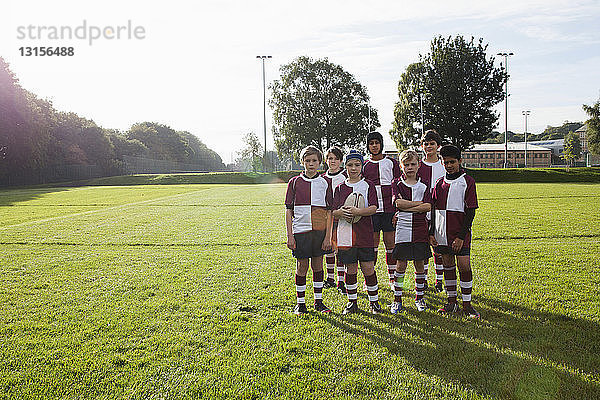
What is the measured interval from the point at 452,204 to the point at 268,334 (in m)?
2.27

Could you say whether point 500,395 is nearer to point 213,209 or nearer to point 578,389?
point 578,389

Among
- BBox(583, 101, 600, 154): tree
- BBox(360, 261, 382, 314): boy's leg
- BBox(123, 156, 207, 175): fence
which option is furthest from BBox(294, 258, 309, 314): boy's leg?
BBox(583, 101, 600, 154): tree

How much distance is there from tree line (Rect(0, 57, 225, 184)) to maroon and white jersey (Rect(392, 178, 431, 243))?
149 ft

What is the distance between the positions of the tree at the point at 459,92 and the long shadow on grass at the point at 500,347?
134 feet

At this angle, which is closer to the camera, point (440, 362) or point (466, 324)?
point (440, 362)

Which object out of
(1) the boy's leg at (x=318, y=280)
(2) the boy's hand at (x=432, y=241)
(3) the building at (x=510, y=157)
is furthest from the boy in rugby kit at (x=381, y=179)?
(3) the building at (x=510, y=157)

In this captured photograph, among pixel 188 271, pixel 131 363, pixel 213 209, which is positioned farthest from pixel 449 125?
pixel 131 363

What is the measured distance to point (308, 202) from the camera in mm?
4785

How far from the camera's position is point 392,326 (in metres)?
4.24

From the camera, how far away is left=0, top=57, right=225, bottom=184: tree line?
132 feet

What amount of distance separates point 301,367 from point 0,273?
5923mm

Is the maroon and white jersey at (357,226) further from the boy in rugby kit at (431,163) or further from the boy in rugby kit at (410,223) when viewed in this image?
the boy in rugby kit at (431,163)

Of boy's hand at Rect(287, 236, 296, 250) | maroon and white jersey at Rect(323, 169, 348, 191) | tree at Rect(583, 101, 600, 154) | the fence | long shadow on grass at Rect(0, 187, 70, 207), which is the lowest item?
long shadow on grass at Rect(0, 187, 70, 207)

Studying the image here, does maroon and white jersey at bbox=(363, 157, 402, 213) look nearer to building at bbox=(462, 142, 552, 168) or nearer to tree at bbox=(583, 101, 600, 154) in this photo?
tree at bbox=(583, 101, 600, 154)
